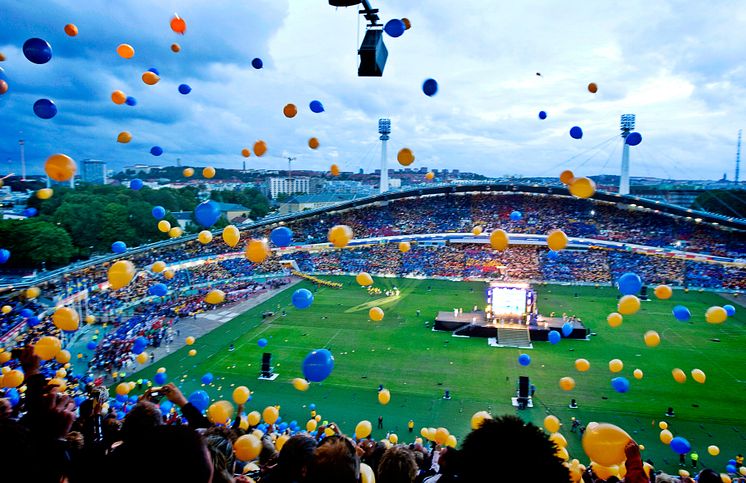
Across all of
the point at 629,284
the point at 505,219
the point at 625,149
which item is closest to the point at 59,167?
the point at 629,284

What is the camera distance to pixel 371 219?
4944 cm

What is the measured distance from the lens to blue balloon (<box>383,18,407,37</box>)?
7.47 meters

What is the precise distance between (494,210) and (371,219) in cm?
1338

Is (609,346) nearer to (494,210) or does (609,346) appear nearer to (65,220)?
(494,210)

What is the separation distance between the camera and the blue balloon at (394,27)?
7469 millimetres

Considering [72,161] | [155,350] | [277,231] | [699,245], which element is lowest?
[155,350]

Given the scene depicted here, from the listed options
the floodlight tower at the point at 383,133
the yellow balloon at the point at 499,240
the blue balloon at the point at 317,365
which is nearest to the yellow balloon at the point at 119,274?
the blue balloon at the point at 317,365

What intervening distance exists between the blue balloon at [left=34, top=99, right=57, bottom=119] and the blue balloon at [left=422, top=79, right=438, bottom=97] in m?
6.52

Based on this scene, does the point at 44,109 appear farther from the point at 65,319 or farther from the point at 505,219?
the point at 505,219

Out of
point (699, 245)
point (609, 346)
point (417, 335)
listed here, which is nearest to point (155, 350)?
point (417, 335)

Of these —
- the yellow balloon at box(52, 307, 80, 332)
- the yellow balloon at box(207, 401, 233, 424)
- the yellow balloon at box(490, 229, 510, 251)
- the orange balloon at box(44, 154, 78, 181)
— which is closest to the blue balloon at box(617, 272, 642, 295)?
the yellow balloon at box(490, 229, 510, 251)

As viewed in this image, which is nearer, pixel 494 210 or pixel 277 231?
pixel 277 231

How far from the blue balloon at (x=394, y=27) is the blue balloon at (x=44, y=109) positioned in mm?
5522

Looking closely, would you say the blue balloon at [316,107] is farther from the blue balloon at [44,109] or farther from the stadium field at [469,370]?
the stadium field at [469,370]
